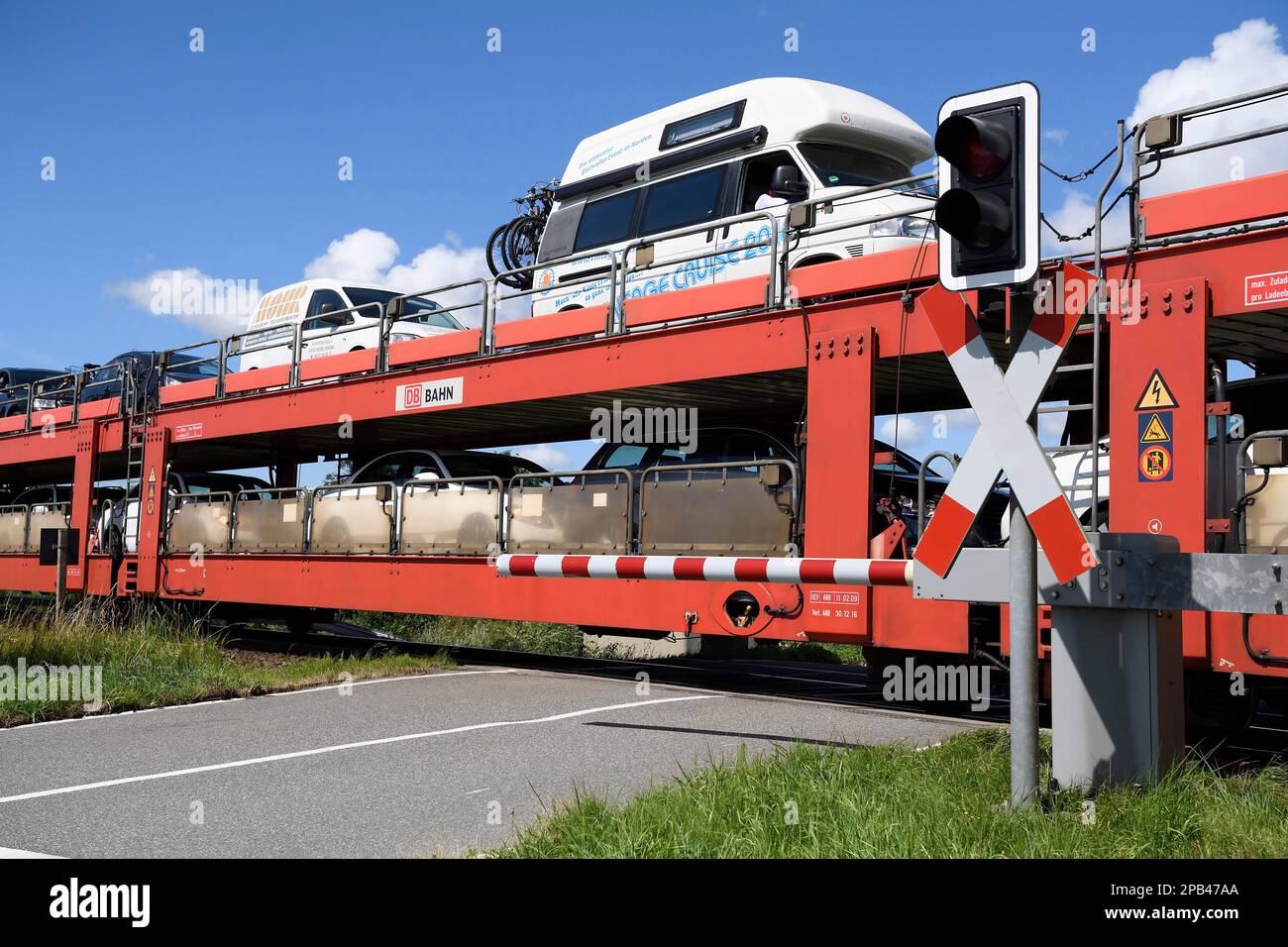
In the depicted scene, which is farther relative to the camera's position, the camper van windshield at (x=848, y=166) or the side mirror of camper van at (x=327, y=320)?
the side mirror of camper van at (x=327, y=320)

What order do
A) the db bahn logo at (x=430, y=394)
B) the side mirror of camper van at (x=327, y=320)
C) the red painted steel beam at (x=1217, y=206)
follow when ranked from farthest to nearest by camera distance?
the side mirror of camper van at (x=327, y=320), the db bahn logo at (x=430, y=394), the red painted steel beam at (x=1217, y=206)

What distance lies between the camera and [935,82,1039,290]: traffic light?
15.7 ft

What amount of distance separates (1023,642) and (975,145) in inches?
80.8

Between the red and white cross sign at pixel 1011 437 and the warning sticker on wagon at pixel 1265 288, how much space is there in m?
2.77

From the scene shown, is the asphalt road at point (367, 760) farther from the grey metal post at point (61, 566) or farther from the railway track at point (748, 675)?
the grey metal post at point (61, 566)

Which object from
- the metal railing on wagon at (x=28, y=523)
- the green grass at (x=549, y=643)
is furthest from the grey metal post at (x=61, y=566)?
the green grass at (x=549, y=643)

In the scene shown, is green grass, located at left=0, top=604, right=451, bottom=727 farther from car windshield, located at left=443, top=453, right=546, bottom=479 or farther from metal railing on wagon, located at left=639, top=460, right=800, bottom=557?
metal railing on wagon, located at left=639, top=460, right=800, bottom=557

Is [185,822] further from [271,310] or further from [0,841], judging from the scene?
[271,310]

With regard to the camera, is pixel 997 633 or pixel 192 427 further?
pixel 192 427

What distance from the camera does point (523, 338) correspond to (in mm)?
11969

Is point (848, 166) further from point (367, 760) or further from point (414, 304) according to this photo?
point (367, 760)

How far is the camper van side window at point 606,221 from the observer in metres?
13.2

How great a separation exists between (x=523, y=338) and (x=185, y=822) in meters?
6.99
